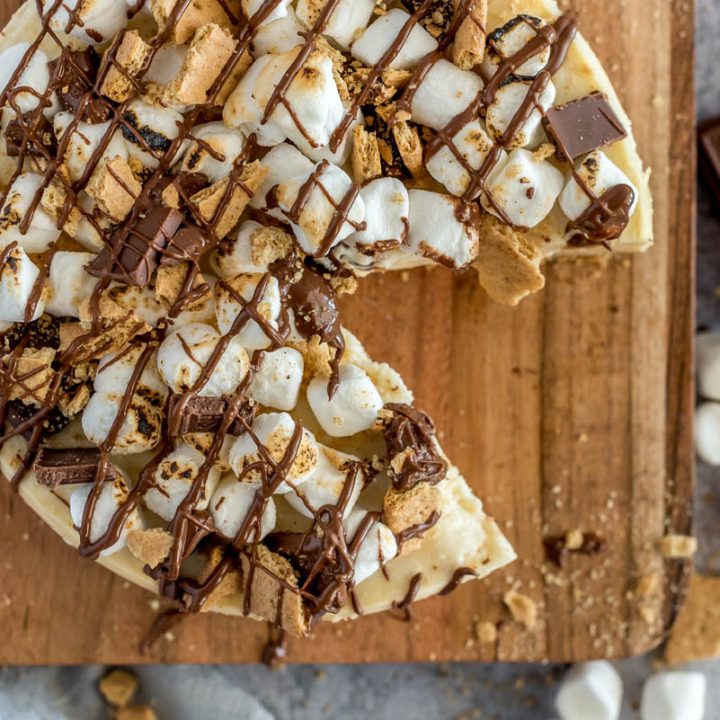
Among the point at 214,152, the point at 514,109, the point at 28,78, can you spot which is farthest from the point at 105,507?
the point at 514,109

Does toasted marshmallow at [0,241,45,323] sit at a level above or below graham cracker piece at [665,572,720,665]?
above

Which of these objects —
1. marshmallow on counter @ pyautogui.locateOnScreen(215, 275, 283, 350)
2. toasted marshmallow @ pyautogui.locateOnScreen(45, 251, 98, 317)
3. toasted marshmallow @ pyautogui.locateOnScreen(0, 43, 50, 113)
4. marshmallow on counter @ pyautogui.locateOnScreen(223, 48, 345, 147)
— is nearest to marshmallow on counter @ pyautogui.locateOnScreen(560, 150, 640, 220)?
marshmallow on counter @ pyautogui.locateOnScreen(223, 48, 345, 147)

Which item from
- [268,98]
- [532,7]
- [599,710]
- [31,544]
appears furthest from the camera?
[599,710]

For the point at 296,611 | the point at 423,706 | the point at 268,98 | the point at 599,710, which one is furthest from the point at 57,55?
the point at 599,710

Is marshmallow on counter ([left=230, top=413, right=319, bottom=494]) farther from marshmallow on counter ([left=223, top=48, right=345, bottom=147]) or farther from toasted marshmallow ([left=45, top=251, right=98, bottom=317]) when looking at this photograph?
marshmallow on counter ([left=223, top=48, right=345, bottom=147])

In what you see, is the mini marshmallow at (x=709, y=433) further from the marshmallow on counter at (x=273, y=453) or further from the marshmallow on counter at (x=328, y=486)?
the marshmallow on counter at (x=273, y=453)

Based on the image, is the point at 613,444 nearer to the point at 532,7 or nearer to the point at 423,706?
the point at 423,706
